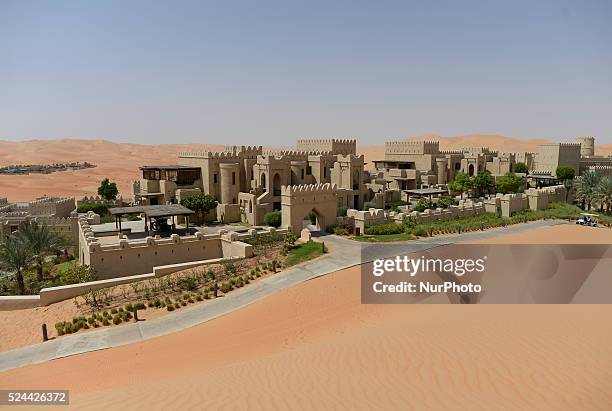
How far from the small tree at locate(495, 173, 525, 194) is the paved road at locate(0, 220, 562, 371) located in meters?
21.8

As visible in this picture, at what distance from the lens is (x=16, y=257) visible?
2753 cm

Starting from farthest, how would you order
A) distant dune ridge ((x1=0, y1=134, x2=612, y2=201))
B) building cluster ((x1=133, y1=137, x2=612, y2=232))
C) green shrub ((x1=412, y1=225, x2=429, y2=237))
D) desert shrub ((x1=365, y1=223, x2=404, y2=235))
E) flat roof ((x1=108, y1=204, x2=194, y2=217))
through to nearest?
distant dune ridge ((x1=0, y1=134, x2=612, y2=201)) → building cluster ((x1=133, y1=137, x2=612, y2=232)) → desert shrub ((x1=365, y1=223, x2=404, y2=235)) → green shrub ((x1=412, y1=225, x2=429, y2=237)) → flat roof ((x1=108, y1=204, x2=194, y2=217))

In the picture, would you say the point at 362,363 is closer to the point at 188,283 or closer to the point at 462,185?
the point at 188,283

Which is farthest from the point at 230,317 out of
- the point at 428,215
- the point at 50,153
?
the point at 50,153

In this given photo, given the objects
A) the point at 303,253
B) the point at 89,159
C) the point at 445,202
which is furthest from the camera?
the point at 89,159

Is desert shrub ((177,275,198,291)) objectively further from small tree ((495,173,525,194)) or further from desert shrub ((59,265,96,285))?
small tree ((495,173,525,194))

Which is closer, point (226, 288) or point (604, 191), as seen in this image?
point (226, 288)

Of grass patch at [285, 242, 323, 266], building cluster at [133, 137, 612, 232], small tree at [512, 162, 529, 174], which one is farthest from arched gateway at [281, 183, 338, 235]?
small tree at [512, 162, 529, 174]

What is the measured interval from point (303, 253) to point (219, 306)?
8523 mm

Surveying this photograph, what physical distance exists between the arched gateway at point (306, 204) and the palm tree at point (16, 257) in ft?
59.3

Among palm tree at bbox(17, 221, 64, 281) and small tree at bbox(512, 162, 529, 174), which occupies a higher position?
small tree at bbox(512, 162, 529, 174)

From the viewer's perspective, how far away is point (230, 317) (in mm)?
20359

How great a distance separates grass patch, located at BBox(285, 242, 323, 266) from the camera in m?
28.1

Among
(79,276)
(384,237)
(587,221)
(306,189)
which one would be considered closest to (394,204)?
(384,237)
